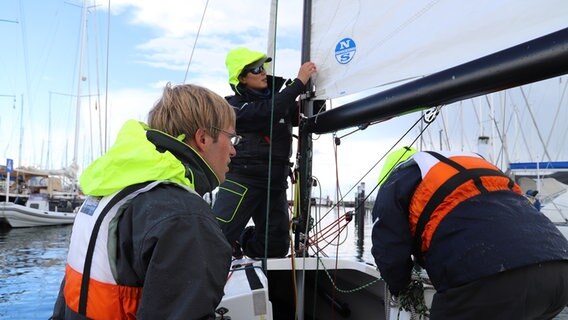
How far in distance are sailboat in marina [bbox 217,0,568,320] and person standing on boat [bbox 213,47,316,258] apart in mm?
155

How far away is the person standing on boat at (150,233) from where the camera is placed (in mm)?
1014

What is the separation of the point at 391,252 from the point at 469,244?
382 mm

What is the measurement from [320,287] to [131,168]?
3.06m

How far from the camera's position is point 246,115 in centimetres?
344

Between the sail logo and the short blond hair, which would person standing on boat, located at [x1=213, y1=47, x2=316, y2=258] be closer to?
the sail logo

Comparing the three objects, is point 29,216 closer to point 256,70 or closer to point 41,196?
point 41,196

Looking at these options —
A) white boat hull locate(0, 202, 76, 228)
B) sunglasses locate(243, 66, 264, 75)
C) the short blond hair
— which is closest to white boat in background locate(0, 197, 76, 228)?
white boat hull locate(0, 202, 76, 228)

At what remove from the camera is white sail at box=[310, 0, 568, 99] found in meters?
2.20

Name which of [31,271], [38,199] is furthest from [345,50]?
[38,199]

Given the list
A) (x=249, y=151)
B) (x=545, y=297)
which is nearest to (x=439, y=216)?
(x=545, y=297)

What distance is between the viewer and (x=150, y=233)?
1.03 m

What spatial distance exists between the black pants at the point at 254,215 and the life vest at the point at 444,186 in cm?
186

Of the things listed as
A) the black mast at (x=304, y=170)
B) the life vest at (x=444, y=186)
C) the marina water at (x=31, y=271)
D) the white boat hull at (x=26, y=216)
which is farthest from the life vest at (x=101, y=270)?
Answer: the white boat hull at (x=26, y=216)

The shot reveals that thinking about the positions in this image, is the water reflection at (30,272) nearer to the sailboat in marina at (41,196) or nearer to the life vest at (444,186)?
the sailboat in marina at (41,196)
